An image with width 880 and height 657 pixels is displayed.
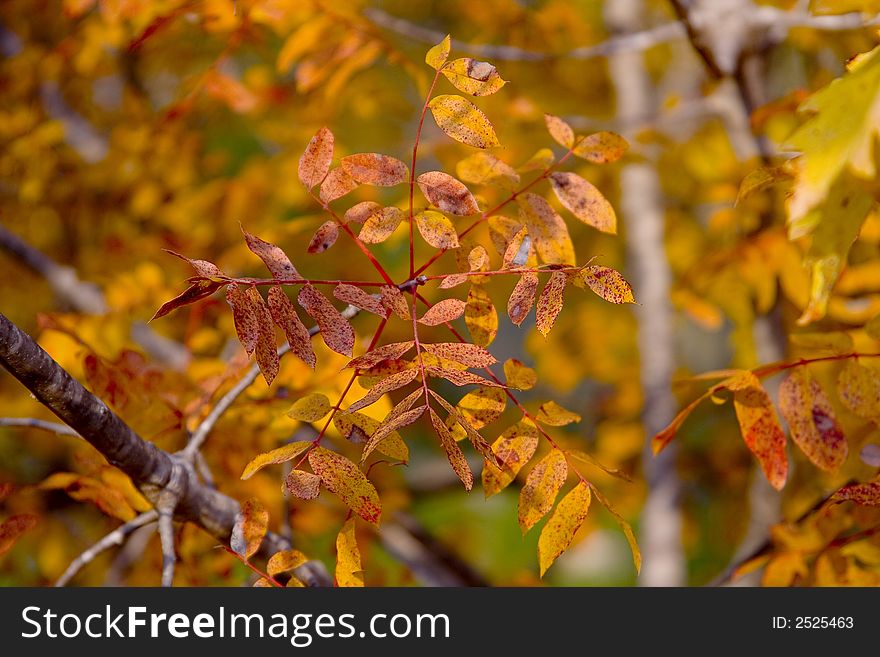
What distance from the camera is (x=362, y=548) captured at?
1675mm

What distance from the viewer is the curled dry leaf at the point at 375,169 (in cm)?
85

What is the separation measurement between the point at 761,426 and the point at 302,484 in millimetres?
516

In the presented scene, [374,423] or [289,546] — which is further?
[289,546]

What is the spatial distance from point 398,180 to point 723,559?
7.73ft

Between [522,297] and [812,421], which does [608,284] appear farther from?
[812,421]

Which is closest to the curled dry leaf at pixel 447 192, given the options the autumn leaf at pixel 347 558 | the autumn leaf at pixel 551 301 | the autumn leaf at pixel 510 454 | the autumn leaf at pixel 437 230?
the autumn leaf at pixel 437 230

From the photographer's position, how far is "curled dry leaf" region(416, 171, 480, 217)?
2.76 feet

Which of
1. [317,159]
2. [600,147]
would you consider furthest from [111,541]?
[600,147]

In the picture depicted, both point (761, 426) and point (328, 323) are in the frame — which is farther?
point (761, 426)

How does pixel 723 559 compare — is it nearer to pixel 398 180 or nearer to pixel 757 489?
pixel 757 489

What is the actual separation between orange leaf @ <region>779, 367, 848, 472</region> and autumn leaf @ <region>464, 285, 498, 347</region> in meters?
0.34

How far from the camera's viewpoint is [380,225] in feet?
2.81

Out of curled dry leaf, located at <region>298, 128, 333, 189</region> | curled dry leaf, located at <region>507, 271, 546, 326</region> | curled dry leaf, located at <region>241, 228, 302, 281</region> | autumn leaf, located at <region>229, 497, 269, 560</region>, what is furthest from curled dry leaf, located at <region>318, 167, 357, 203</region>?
autumn leaf, located at <region>229, 497, 269, 560</region>
